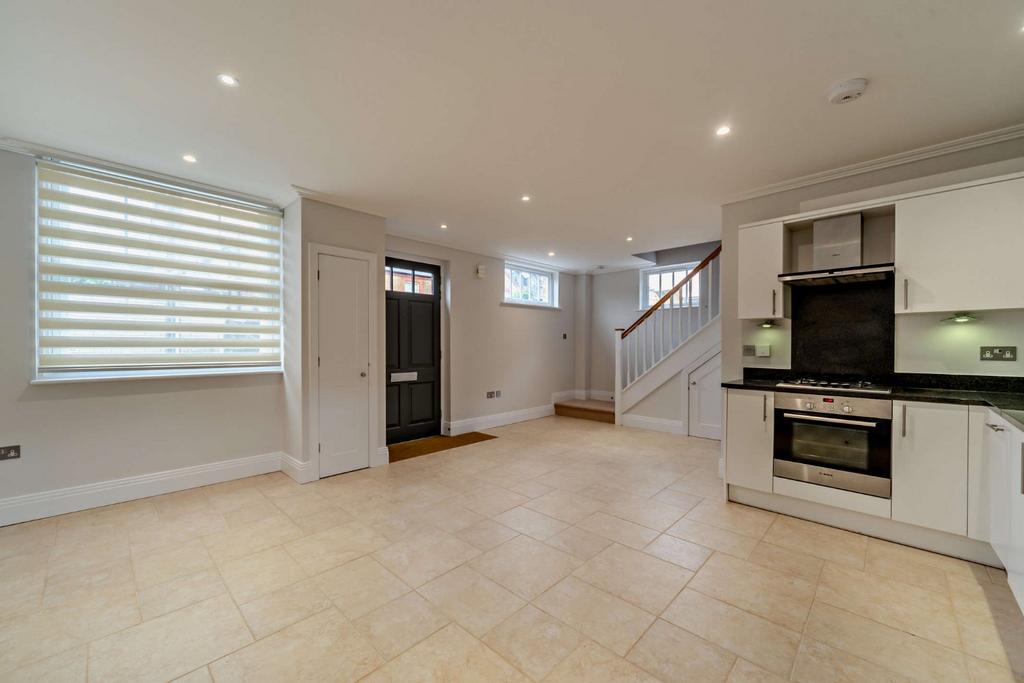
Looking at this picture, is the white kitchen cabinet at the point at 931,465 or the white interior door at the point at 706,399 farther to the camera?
the white interior door at the point at 706,399

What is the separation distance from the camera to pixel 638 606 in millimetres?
1990

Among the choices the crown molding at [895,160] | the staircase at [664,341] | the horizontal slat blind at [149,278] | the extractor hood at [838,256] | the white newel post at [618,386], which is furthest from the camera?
the white newel post at [618,386]

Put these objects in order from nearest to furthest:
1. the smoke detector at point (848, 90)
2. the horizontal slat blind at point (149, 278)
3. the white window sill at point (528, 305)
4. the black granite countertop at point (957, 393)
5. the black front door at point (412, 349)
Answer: the smoke detector at point (848, 90)
the black granite countertop at point (957, 393)
the horizontal slat blind at point (149, 278)
the black front door at point (412, 349)
the white window sill at point (528, 305)

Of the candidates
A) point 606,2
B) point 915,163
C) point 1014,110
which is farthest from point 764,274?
point 606,2

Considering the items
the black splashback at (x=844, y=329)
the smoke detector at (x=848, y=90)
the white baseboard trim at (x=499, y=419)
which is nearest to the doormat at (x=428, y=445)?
the white baseboard trim at (x=499, y=419)

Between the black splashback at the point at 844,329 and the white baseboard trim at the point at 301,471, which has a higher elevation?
the black splashback at the point at 844,329

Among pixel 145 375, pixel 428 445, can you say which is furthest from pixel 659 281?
pixel 145 375

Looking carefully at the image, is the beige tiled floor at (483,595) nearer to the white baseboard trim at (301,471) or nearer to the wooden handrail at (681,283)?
the white baseboard trim at (301,471)

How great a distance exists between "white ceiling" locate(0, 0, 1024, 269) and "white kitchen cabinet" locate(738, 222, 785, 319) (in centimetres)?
48

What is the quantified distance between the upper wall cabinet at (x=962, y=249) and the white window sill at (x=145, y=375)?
17.5ft

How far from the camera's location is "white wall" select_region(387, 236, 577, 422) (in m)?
5.66

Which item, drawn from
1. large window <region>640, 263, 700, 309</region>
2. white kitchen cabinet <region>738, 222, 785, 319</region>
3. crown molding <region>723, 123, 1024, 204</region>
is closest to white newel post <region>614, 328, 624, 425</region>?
large window <region>640, 263, 700, 309</region>

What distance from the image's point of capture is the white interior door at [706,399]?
5277 mm

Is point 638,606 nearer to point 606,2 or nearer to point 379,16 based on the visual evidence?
point 606,2
